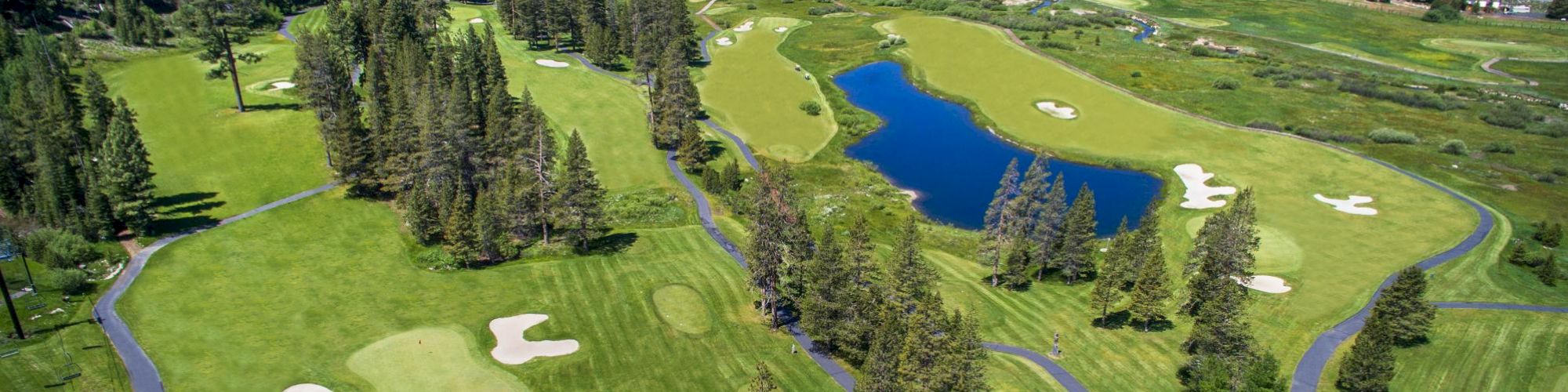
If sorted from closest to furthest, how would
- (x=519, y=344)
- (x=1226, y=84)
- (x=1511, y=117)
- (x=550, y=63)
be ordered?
1. (x=519, y=344)
2. (x=1511, y=117)
3. (x=550, y=63)
4. (x=1226, y=84)

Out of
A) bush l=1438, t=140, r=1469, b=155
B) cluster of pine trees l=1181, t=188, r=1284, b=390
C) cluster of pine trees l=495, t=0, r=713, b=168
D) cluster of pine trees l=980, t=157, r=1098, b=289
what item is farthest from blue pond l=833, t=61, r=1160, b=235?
bush l=1438, t=140, r=1469, b=155

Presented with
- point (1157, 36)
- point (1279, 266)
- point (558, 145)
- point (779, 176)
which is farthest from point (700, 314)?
point (1157, 36)

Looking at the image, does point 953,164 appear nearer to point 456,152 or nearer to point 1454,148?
point 456,152

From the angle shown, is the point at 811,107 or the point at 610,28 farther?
the point at 610,28

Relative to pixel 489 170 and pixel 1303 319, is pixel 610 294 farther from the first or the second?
pixel 1303 319

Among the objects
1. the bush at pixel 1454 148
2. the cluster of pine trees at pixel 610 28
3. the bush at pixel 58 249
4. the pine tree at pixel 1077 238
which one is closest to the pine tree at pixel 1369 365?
the pine tree at pixel 1077 238

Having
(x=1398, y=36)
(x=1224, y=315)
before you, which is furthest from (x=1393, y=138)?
(x=1398, y=36)
